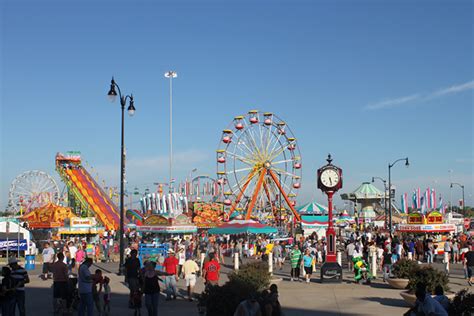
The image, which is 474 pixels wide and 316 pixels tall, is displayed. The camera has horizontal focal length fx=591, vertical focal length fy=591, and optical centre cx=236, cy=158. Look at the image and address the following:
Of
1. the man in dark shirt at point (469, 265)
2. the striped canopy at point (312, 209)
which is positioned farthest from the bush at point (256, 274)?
the striped canopy at point (312, 209)

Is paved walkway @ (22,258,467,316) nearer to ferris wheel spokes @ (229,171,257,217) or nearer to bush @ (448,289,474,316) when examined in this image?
bush @ (448,289,474,316)

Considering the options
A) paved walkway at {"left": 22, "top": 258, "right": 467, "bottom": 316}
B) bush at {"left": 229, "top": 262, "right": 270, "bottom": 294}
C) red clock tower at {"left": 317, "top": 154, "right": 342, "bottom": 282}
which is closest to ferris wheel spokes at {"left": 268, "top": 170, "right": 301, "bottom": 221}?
red clock tower at {"left": 317, "top": 154, "right": 342, "bottom": 282}

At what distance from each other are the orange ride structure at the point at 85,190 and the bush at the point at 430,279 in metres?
48.1

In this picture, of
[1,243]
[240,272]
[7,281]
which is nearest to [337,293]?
[240,272]

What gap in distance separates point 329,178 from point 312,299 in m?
6.74

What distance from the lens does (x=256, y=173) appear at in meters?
55.4

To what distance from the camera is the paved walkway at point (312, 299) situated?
14142 millimetres

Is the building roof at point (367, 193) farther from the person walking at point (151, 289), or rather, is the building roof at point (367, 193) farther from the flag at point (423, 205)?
the person walking at point (151, 289)

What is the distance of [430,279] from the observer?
14195mm

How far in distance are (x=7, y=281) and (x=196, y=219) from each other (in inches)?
1743

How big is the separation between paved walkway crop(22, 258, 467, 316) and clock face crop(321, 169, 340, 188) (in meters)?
3.50

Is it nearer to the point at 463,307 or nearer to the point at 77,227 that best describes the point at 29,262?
the point at 463,307

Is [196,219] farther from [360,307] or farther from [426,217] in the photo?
[360,307]

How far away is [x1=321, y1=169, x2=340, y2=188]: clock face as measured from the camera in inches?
864
